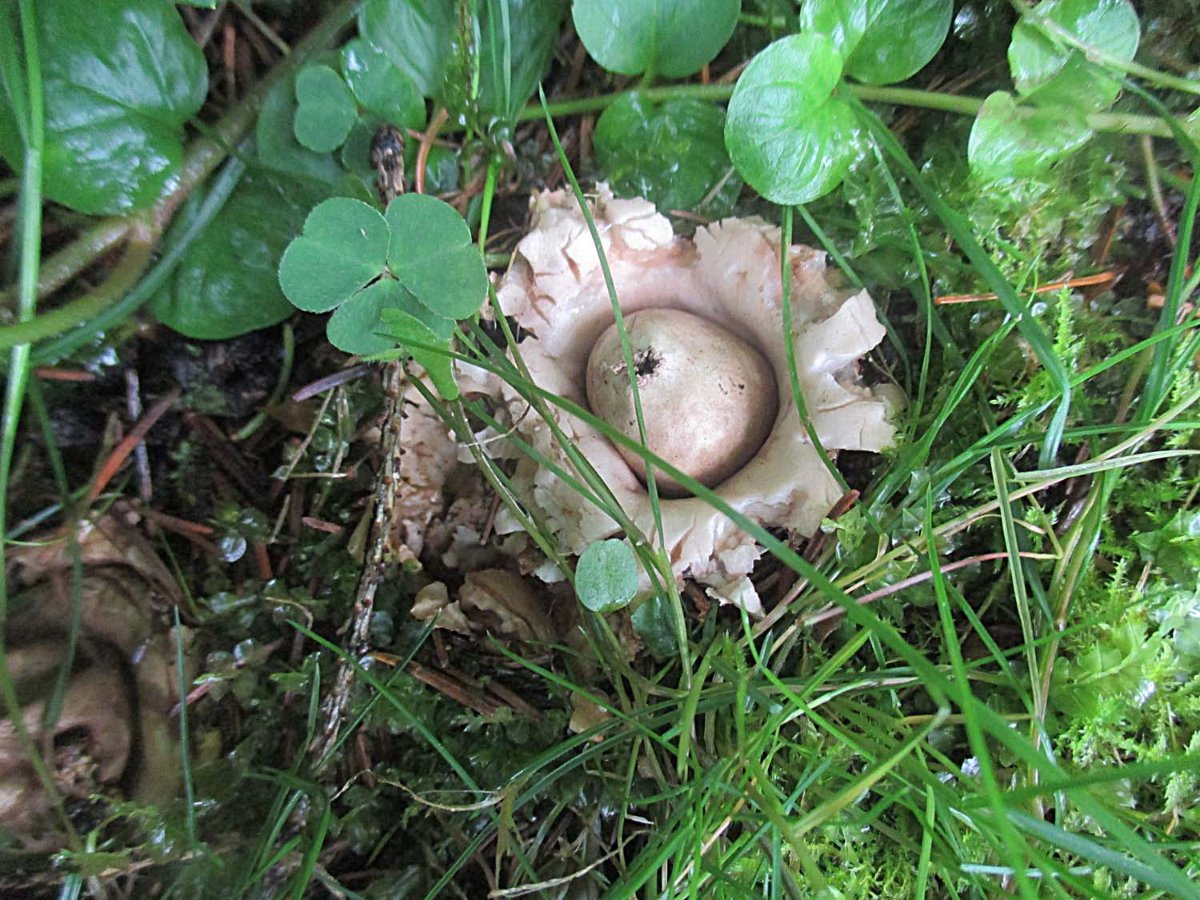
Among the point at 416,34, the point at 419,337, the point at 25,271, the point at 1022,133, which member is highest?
the point at 416,34

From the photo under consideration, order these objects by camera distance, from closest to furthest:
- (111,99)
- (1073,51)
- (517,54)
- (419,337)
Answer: (419,337) → (1073,51) → (111,99) → (517,54)

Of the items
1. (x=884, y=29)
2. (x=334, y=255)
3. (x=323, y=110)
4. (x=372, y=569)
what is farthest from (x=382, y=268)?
(x=884, y=29)

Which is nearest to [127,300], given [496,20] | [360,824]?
[496,20]

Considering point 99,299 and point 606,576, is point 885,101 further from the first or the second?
point 99,299

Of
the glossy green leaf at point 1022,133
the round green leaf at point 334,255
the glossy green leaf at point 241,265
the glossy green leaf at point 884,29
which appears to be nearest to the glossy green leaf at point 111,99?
the glossy green leaf at point 241,265

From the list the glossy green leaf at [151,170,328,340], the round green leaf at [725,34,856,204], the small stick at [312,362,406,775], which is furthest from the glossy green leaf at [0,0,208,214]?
the round green leaf at [725,34,856,204]

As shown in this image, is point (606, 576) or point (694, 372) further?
point (694, 372)

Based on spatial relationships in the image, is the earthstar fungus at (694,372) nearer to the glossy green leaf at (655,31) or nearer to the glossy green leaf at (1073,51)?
the glossy green leaf at (655,31)

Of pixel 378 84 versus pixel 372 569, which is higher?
pixel 378 84
